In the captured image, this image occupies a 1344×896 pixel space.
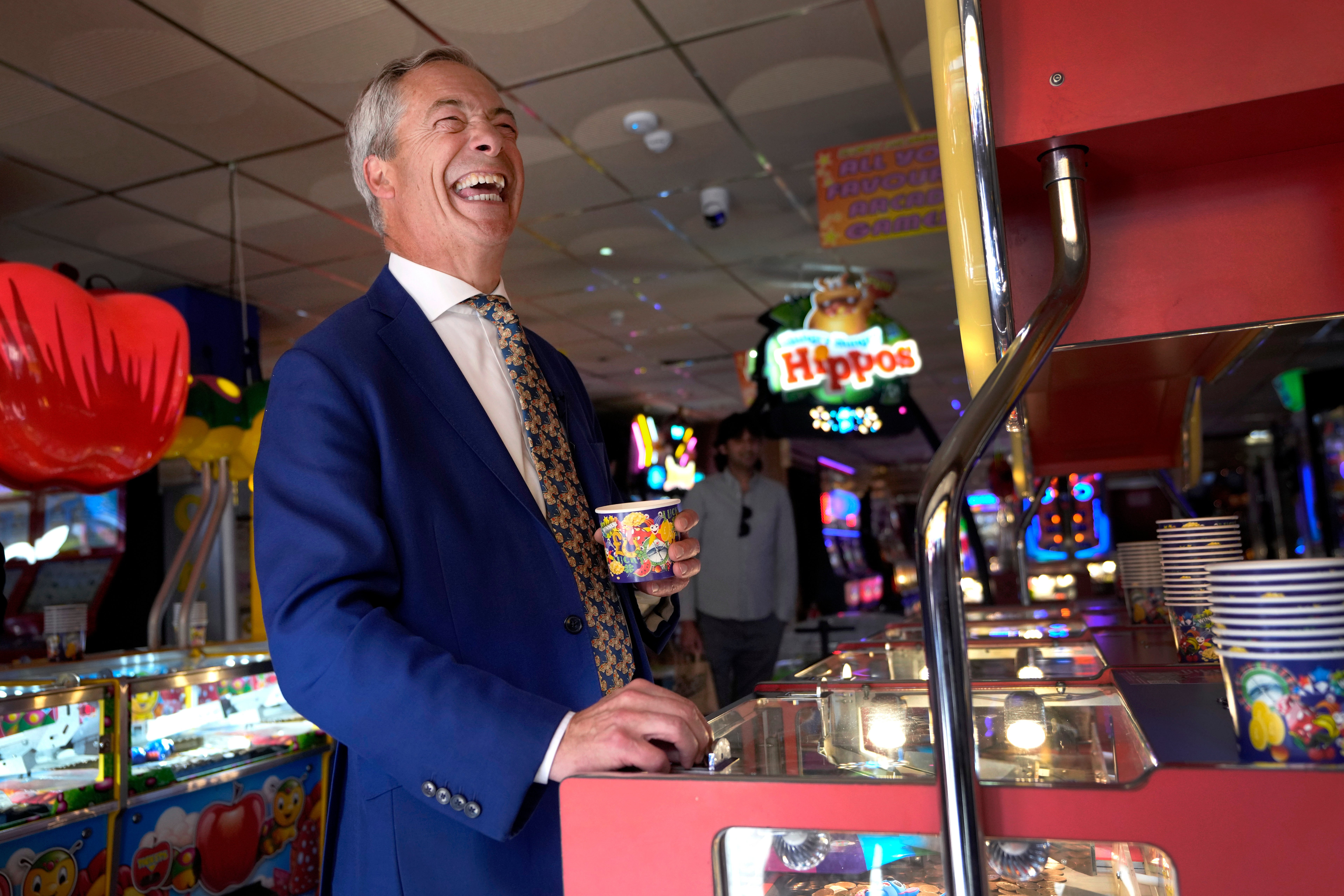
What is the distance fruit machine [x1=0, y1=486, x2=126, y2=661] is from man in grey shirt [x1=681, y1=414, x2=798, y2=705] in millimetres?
6441

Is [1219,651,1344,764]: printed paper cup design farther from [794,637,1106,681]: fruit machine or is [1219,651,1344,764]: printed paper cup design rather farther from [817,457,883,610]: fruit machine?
[817,457,883,610]: fruit machine

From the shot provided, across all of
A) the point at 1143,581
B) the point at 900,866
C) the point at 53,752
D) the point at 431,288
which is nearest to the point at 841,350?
the point at 1143,581

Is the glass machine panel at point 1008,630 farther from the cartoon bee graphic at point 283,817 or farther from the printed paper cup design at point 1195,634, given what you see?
the cartoon bee graphic at point 283,817

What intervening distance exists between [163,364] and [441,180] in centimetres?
194

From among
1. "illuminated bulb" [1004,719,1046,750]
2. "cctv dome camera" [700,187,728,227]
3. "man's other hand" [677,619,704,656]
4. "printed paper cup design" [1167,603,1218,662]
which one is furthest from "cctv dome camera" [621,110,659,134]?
"illuminated bulb" [1004,719,1046,750]

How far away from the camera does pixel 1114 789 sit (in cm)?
62

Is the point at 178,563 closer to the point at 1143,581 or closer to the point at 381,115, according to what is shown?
the point at 381,115

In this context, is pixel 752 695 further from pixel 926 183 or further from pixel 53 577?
pixel 53 577

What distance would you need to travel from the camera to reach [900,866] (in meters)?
0.78

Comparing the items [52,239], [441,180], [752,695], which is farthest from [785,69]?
[52,239]

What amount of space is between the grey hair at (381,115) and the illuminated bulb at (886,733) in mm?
980

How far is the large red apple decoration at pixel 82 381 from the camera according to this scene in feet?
7.73

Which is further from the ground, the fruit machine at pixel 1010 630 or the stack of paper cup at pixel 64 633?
the stack of paper cup at pixel 64 633

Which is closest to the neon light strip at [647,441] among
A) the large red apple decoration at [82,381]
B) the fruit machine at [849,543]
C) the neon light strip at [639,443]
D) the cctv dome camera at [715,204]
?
the neon light strip at [639,443]
